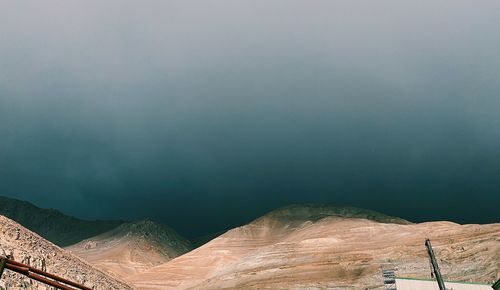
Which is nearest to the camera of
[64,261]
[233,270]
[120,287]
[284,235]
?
[64,261]

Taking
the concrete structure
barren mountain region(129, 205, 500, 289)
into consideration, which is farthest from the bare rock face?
barren mountain region(129, 205, 500, 289)

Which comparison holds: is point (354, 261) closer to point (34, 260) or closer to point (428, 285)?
point (428, 285)

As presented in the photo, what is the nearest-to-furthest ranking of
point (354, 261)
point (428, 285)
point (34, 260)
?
point (34, 260), point (428, 285), point (354, 261)

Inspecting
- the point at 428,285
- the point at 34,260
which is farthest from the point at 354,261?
the point at 34,260

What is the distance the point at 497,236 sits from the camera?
8631cm

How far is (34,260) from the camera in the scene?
43.5m

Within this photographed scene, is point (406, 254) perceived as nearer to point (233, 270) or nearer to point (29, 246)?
point (233, 270)

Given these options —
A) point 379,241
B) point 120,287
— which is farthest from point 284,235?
point 120,287

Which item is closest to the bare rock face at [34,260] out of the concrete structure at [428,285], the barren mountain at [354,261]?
the concrete structure at [428,285]

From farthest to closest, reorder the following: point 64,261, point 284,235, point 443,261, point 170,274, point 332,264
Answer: point 284,235 → point 170,274 → point 332,264 → point 443,261 → point 64,261

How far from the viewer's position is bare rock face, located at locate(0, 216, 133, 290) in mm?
35700

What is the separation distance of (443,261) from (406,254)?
1001 cm

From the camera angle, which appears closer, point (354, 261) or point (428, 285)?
point (428, 285)

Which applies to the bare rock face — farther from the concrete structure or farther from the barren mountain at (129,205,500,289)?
the barren mountain at (129,205,500,289)
